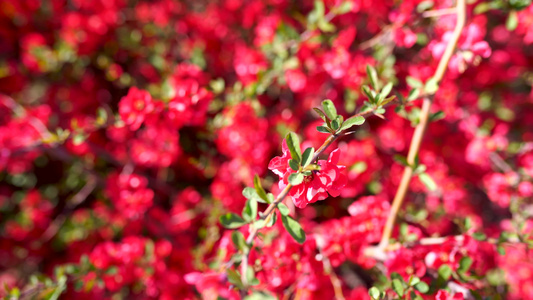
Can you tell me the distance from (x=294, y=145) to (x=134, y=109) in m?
0.76

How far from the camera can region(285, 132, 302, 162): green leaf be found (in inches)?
31.3

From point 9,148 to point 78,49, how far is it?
2.45 feet

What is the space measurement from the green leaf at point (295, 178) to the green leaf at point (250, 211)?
18 cm

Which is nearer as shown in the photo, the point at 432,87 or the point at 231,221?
the point at 231,221

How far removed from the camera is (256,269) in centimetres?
108

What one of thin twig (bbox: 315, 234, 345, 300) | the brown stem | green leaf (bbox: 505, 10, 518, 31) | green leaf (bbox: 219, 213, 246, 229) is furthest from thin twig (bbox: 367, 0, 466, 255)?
green leaf (bbox: 219, 213, 246, 229)

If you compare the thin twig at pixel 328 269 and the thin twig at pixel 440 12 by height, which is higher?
the thin twig at pixel 440 12

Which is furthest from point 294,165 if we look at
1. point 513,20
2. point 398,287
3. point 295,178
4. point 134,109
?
point 513,20

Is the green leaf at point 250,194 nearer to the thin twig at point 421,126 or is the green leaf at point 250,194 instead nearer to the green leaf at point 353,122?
the green leaf at point 353,122

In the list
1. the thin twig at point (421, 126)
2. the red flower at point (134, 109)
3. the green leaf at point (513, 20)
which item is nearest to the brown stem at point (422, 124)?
the thin twig at point (421, 126)

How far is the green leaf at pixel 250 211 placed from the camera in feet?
3.04

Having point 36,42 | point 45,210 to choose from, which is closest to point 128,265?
point 45,210

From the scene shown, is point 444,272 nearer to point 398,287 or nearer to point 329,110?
point 398,287

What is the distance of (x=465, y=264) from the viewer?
3.59 feet
